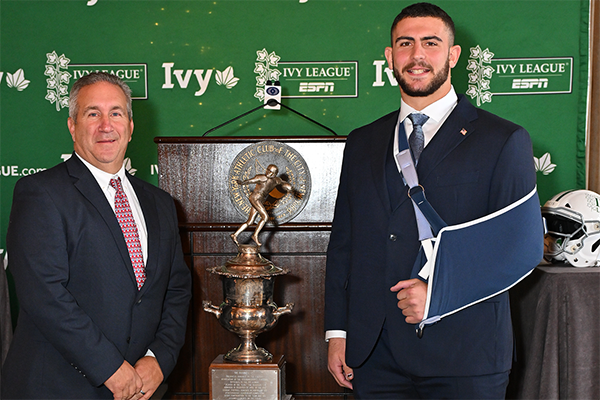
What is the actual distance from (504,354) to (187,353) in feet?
4.91

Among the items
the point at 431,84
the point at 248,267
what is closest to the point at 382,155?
the point at 431,84

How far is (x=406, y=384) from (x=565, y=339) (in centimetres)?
98

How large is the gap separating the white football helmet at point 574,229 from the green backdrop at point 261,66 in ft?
3.68

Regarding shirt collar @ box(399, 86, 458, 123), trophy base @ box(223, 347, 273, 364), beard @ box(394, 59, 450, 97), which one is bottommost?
trophy base @ box(223, 347, 273, 364)

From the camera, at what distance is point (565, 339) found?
2.23 metres

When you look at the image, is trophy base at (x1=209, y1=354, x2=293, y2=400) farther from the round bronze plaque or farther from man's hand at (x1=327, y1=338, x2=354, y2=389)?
the round bronze plaque

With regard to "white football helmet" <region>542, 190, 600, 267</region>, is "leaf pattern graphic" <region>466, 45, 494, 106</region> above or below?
above

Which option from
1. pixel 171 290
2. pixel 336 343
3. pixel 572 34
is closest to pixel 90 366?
pixel 171 290

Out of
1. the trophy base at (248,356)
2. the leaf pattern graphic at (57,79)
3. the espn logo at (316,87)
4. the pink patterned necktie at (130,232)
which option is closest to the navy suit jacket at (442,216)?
the trophy base at (248,356)

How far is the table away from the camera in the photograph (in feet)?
7.27

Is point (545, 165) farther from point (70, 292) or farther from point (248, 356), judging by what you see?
point (70, 292)

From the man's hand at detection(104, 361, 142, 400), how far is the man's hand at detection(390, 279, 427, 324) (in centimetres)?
80

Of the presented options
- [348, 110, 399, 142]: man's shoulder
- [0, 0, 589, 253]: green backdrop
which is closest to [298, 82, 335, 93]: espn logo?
[0, 0, 589, 253]: green backdrop

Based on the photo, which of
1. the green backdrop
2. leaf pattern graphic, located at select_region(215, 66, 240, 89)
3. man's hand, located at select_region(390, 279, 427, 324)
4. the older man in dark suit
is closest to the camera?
man's hand, located at select_region(390, 279, 427, 324)
